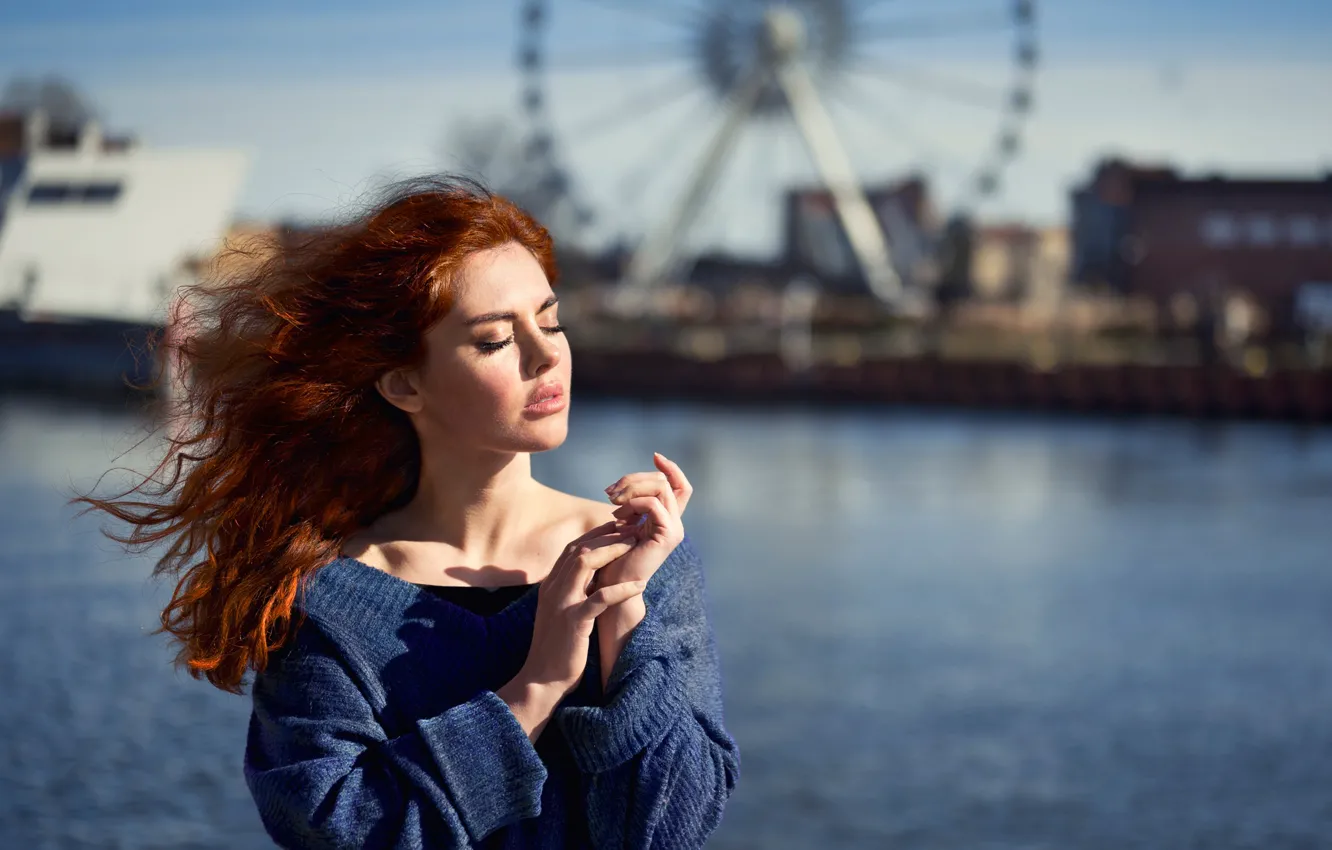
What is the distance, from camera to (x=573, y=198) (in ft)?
108

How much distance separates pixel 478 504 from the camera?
187 centimetres

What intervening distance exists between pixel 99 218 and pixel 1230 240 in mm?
36781

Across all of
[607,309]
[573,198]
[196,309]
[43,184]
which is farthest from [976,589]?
[607,309]

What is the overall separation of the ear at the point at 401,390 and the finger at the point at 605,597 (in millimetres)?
341

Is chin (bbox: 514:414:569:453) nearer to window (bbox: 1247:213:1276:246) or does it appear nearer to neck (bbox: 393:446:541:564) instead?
neck (bbox: 393:446:541:564)

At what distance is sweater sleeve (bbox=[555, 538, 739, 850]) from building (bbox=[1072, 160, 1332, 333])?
4144cm

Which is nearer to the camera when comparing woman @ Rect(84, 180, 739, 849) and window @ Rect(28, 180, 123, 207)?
woman @ Rect(84, 180, 739, 849)

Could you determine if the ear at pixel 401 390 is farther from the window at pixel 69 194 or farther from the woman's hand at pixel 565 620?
the window at pixel 69 194

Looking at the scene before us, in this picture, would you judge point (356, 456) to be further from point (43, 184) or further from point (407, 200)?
point (43, 184)

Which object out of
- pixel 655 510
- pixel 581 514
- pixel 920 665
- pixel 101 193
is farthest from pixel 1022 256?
pixel 655 510

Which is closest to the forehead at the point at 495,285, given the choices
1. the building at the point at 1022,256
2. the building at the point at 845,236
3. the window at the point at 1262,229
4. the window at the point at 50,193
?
the window at the point at 50,193

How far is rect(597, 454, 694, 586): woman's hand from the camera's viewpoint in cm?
166

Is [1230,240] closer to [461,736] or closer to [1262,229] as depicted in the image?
[1262,229]

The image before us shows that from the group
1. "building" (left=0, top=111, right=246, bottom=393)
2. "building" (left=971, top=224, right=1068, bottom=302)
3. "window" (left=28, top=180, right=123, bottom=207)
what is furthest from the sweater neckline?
"building" (left=971, top=224, right=1068, bottom=302)
